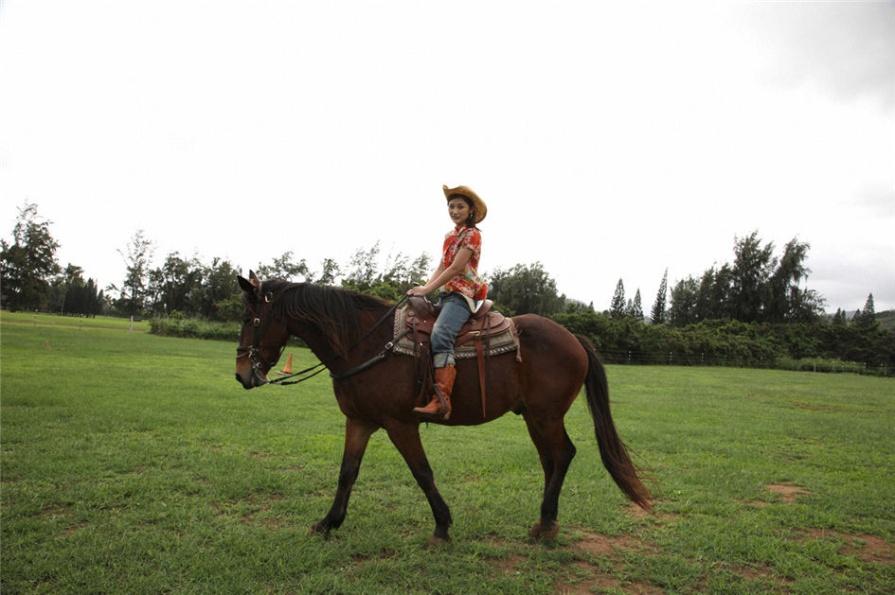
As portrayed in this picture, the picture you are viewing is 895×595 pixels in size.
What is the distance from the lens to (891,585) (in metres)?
3.49

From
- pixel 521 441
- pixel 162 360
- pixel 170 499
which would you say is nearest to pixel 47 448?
pixel 170 499

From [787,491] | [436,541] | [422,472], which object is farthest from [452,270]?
[787,491]

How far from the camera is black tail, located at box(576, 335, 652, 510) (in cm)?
436

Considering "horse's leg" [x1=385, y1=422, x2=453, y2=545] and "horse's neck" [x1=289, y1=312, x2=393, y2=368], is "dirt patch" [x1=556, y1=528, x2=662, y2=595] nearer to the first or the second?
"horse's leg" [x1=385, y1=422, x2=453, y2=545]

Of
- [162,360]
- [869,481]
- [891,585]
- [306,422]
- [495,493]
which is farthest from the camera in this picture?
[162,360]

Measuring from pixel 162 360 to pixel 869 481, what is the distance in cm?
1936

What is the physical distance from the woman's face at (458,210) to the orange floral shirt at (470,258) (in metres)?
0.09

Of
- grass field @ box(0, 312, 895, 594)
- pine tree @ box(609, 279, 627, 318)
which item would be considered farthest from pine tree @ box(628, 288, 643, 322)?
grass field @ box(0, 312, 895, 594)

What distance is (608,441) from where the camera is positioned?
178 inches

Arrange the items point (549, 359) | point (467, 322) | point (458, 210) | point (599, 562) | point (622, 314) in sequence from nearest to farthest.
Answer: point (599, 562) → point (458, 210) → point (467, 322) → point (549, 359) → point (622, 314)

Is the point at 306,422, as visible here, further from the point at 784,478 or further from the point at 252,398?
the point at 784,478

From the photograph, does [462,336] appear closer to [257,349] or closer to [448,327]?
[448,327]

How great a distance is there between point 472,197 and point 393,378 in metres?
1.75

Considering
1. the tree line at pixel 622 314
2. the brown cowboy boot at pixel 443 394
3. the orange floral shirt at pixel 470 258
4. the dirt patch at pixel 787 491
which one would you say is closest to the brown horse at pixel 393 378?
the brown cowboy boot at pixel 443 394
